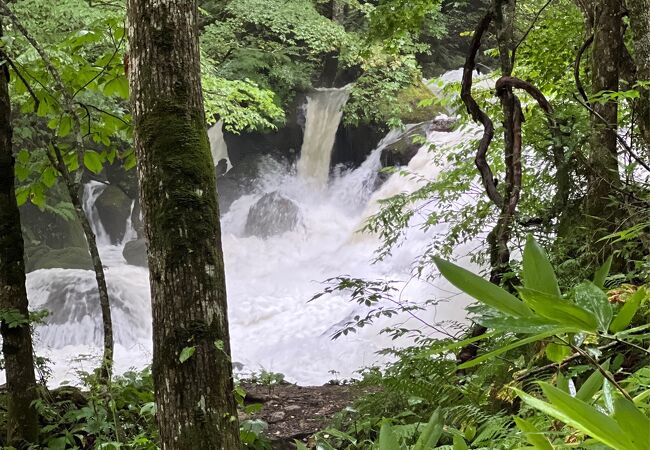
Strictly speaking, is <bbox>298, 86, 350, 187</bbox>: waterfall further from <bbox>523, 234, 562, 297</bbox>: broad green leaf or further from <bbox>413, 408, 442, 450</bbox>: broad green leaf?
<bbox>523, 234, 562, 297</bbox>: broad green leaf

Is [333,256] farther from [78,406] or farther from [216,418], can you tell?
[216,418]

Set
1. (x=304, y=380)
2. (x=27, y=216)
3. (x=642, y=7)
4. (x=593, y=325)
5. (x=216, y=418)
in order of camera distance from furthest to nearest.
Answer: (x=27, y=216), (x=304, y=380), (x=642, y=7), (x=216, y=418), (x=593, y=325)

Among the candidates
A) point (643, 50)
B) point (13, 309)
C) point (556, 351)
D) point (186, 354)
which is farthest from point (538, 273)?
point (13, 309)

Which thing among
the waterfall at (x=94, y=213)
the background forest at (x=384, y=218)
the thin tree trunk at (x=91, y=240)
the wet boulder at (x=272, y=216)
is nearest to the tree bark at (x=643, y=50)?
the background forest at (x=384, y=218)

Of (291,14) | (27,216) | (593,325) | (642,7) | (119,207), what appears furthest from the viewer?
(119,207)

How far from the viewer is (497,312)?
14.4 inches

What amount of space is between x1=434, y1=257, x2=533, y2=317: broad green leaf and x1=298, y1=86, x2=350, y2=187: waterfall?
44.3 feet

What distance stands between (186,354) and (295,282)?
946cm

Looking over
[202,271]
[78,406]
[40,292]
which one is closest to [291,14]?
[40,292]

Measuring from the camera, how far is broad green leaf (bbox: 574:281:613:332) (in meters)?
0.35

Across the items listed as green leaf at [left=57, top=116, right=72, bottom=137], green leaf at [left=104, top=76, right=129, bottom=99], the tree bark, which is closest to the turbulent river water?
green leaf at [left=57, top=116, right=72, bottom=137]

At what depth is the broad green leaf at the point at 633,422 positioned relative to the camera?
282mm

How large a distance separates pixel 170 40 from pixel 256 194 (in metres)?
12.4

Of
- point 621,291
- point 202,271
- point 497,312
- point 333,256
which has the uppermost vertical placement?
point 497,312
